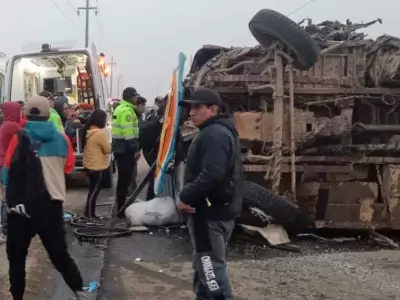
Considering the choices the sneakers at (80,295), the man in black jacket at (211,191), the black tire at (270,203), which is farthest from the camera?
the black tire at (270,203)

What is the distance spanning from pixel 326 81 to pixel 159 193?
2.52 m

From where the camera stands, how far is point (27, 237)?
15.8 feet

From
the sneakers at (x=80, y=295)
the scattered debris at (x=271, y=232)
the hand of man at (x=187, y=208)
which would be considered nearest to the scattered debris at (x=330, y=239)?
the scattered debris at (x=271, y=232)

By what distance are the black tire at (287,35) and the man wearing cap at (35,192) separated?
3.09 meters

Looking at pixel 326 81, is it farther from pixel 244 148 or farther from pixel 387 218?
pixel 387 218

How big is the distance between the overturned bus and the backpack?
2795 millimetres

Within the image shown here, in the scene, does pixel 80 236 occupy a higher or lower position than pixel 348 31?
lower

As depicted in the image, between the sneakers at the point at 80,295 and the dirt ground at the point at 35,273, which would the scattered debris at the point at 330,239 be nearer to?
the dirt ground at the point at 35,273

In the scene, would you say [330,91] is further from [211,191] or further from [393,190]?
[211,191]

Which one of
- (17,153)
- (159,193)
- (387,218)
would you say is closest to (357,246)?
(387,218)

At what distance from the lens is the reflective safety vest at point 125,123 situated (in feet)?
28.8

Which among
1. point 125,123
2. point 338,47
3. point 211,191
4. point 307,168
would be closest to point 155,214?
point 125,123

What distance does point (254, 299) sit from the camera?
205 inches

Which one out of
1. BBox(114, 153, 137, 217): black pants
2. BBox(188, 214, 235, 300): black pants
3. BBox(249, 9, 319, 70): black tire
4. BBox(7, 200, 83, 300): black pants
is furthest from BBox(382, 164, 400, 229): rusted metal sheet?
BBox(7, 200, 83, 300): black pants
